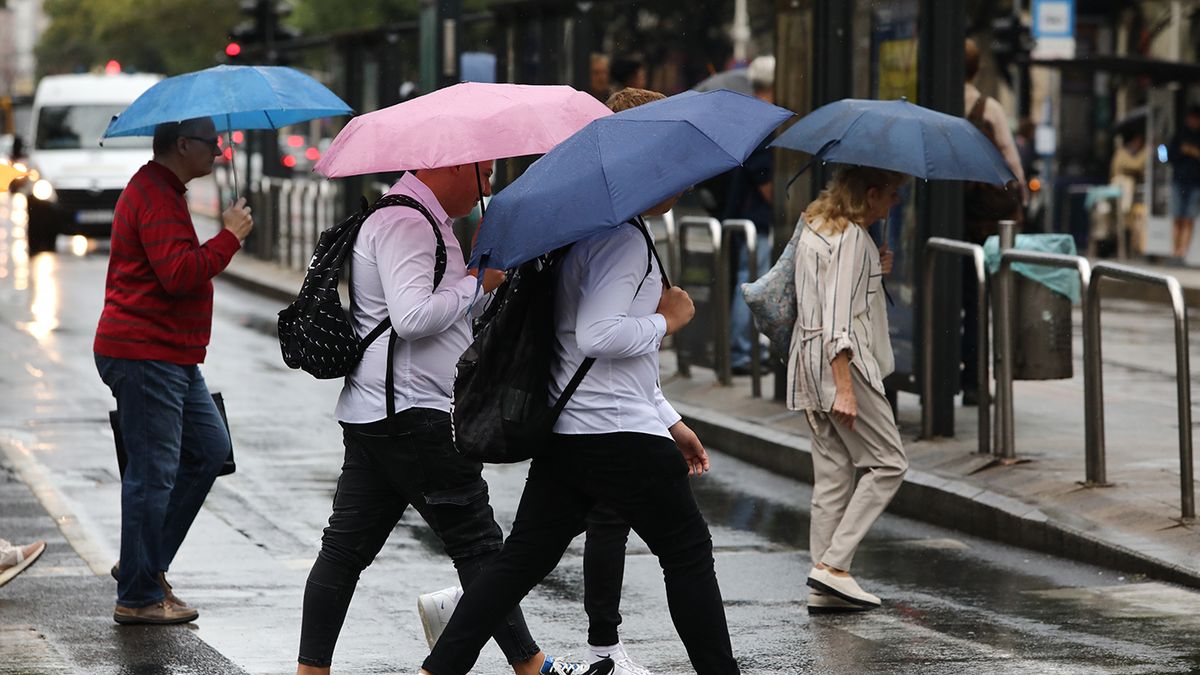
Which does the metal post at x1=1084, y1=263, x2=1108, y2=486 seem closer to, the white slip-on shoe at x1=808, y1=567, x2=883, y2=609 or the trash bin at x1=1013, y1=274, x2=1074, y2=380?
the trash bin at x1=1013, y1=274, x2=1074, y2=380

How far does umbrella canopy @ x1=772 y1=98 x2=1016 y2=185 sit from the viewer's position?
713 cm

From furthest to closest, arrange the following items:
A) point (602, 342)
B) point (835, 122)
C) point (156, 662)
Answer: point (835, 122), point (156, 662), point (602, 342)

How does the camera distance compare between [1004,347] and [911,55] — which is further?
[911,55]

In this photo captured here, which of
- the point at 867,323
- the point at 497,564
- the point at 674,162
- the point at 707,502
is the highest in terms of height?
the point at 674,162

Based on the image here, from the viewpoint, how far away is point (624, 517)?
204 inches

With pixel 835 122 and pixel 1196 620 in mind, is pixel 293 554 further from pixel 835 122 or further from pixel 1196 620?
pixel 1196 620

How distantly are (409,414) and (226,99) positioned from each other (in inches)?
61.5

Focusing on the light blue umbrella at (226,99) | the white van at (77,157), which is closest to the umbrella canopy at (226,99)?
the light blue umbrella at (226,99)

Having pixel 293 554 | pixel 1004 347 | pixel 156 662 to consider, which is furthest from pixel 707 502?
pixel 156 662

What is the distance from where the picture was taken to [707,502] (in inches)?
383

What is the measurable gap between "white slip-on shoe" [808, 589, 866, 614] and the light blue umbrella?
230cm

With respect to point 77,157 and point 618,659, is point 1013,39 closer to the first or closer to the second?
point 77,157

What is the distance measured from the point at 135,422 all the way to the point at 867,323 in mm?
2501

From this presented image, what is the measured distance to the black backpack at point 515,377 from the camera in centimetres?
505
